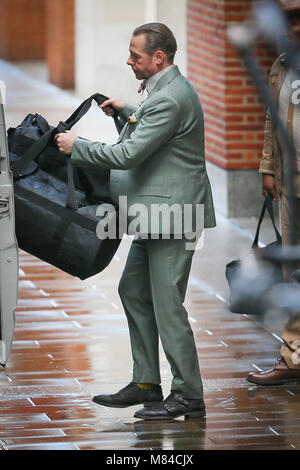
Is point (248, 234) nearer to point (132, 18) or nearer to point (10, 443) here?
point (10, 443)

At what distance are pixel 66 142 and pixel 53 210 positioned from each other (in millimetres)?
344

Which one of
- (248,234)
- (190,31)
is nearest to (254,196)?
(248,234)

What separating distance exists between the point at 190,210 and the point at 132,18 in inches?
549

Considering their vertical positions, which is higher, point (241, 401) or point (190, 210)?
point (190, 210)

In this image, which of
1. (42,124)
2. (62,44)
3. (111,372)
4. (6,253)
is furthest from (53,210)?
(62,44)

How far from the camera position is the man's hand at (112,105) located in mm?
5332

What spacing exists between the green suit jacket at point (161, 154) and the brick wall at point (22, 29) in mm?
22166

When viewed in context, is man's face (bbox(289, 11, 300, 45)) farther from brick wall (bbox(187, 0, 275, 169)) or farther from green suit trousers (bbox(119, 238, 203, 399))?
brick wall (bbox(187, 0, 275, 169))

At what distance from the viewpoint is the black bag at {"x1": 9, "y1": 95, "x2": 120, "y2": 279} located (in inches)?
202

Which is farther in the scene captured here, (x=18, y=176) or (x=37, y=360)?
(x=37, y=360)

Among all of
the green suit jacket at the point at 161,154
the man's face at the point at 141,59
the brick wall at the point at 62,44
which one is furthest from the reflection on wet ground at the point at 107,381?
the brick wall at the point at 62,44

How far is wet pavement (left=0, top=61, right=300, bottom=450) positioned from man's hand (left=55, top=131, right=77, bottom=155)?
4.28 ft

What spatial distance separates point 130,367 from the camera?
251 inches

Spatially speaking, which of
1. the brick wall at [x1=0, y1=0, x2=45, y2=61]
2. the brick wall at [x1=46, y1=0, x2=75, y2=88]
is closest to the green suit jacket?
the brick wall at [x1=46, y1=0, x2=75, y2=88]
